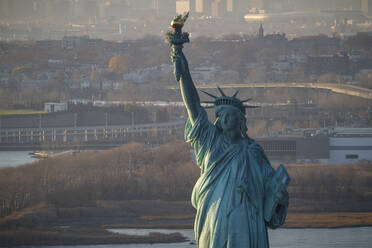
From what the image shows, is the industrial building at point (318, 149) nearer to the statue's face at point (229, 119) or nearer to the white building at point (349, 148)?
the white building at point (349, 148)

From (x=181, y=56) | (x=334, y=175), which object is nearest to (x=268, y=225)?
(x=181, y=56)

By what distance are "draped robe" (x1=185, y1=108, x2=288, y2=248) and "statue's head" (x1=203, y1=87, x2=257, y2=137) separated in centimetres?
3

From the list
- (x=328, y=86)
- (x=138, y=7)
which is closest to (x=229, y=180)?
(x=328, y=86)

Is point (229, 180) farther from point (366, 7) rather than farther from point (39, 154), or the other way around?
point (366, 7)

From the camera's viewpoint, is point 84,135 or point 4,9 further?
point 4,9

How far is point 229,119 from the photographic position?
11.8 ft

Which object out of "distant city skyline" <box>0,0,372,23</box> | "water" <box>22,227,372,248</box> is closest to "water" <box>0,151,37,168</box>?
"water" <box>22,227,372,248</box>

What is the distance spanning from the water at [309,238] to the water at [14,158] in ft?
20.8

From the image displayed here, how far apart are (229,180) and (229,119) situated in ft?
0.61

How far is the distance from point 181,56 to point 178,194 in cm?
1242

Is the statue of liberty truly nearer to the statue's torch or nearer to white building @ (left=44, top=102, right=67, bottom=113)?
the statue's torch

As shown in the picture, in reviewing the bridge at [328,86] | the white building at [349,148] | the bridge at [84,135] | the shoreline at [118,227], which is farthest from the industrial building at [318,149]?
the bridge at [328,86]

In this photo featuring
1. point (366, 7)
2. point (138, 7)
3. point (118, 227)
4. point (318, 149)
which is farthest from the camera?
point (366, 7)

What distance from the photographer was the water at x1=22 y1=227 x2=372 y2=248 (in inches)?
494
